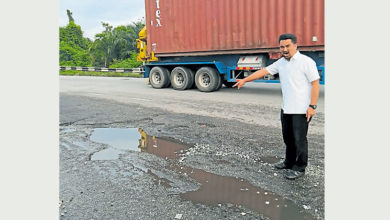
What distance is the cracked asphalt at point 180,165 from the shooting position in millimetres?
3035

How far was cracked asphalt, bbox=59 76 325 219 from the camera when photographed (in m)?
3.04

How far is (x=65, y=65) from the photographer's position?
32812 mm

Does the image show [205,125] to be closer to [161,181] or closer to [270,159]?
[270,159]

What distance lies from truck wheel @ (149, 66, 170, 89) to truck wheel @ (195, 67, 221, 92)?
5.82ft

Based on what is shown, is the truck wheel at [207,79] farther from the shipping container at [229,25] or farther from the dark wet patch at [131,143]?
the dark wet patch at [131,143]

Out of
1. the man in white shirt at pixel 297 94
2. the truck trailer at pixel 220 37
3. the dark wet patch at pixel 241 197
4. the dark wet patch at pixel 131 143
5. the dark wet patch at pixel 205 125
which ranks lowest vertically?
the dark wet patch at pixel 241 197

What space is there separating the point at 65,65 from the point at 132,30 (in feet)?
26.9

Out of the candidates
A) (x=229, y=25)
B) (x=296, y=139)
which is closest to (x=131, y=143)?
(x=296, y=139)

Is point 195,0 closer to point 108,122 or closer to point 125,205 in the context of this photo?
point 108,122

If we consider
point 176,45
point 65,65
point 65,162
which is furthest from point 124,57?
point 65,162

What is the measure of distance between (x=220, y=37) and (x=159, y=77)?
3.62 metres

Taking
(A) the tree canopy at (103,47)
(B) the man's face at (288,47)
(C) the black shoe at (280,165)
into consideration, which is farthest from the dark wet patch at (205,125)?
(A) the tree canopy at (103,47)

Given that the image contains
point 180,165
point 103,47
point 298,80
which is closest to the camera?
point 298,80

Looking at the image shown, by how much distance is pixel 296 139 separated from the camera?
3.76 m
